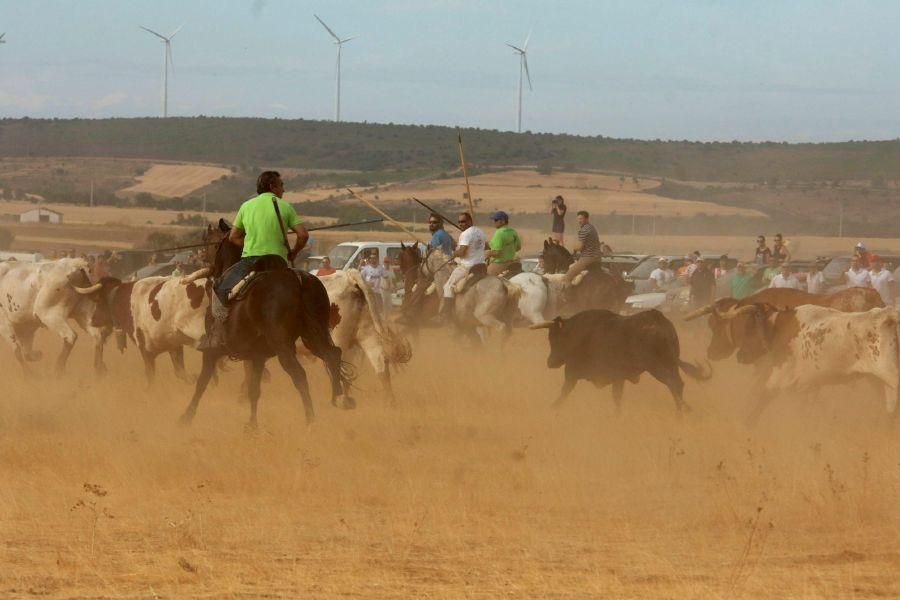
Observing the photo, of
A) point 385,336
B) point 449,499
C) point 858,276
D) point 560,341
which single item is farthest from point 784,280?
point 449,499

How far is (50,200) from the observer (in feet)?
335

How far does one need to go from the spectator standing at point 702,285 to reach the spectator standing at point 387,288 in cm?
590

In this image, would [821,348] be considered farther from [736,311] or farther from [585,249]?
[585,249]

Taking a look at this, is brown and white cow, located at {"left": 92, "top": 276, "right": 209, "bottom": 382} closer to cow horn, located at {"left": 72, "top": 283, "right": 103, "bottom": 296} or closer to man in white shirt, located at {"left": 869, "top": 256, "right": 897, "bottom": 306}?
cow horn, located at {"left": 72, "top": 283, "right": 103, "bottom": 296}

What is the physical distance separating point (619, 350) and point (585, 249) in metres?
7.77

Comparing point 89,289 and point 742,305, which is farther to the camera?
point 89,289

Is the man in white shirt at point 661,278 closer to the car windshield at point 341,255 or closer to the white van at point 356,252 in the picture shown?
the white van at point 356,252

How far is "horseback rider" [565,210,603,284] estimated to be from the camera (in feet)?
72.1

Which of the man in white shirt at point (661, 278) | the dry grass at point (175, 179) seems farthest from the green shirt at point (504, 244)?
the dry grass at point (175, 179)

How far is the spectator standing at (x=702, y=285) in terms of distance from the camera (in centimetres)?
3036

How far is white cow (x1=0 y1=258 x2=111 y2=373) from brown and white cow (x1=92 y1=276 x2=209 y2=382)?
1.58 m

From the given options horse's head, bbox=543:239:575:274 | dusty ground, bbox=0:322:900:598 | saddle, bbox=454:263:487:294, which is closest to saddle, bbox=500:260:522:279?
horse's head, bbox=543:239:575:274

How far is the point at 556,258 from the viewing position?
24.1m

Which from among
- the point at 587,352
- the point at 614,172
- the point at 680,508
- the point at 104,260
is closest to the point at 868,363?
the point at 587,352
